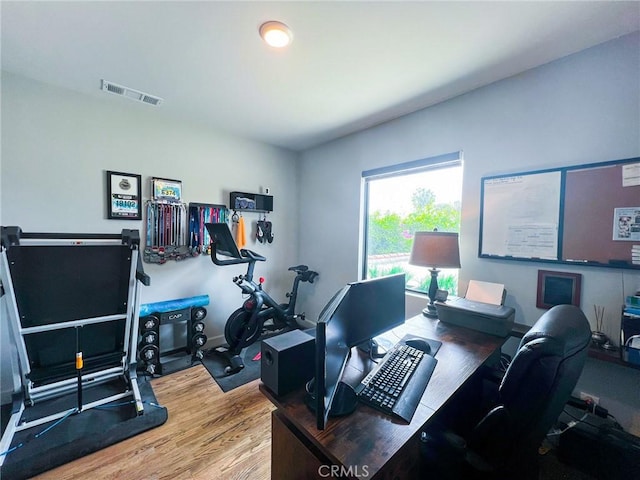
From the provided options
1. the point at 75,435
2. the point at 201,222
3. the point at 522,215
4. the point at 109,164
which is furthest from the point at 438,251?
the point at 109,164

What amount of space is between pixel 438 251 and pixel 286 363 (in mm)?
1401

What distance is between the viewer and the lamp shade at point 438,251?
6.12ft

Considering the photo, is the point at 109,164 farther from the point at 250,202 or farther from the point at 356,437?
the point at 356,437

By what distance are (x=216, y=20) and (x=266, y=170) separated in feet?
6.73

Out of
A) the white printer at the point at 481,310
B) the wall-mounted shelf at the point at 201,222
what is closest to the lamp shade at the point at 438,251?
the white printer at the point at 481,310

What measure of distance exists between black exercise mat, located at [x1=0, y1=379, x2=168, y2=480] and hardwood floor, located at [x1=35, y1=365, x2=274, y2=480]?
0.15 feet

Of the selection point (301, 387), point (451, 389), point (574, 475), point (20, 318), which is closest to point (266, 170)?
point (20, 318)

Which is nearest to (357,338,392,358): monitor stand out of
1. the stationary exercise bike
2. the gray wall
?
the gray wall

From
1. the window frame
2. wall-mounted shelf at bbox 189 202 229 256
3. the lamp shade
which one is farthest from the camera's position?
wall-mounted shelf at bbox 189 202 229 256

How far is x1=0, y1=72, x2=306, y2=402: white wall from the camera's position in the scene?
2000 millimetres

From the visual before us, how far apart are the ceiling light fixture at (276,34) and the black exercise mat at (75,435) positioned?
2706mm

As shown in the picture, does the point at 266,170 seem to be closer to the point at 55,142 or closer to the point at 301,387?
the point at 55,142

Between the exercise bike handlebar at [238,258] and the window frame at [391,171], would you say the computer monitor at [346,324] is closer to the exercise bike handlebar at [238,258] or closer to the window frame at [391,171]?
the window frame at [391,171]

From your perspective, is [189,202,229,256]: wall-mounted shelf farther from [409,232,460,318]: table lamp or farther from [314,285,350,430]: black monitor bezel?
[314,285,350,430]: black monitor bezel
